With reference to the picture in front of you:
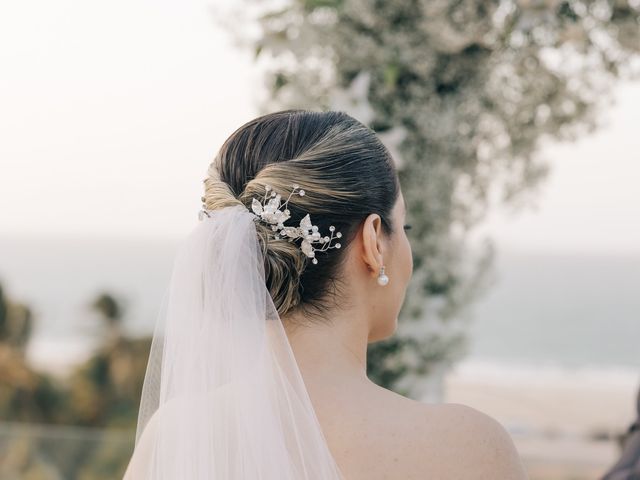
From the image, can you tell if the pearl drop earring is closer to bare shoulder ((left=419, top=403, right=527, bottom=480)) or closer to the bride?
the bride

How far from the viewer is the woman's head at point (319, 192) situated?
1.47 metres

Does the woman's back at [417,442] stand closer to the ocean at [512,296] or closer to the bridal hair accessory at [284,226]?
the bridal hair accessory at [284,226]

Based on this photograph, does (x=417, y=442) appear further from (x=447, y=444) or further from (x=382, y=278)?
(x=382, y=278)

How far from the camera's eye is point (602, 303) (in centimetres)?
3984

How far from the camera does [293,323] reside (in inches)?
59.8

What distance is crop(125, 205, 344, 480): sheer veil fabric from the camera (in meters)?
1.46

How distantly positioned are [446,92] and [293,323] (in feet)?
4.92

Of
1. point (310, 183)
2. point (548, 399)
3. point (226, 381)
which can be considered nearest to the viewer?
point (310, 183)

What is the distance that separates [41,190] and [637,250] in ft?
121

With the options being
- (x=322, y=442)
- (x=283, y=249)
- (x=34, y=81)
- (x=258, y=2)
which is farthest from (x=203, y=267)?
(x=34, y=81)

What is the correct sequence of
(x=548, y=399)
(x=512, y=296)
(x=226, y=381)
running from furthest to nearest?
1. (x=512, y=296)
2. (x=548, y=399)
3. (x=226, y=381)

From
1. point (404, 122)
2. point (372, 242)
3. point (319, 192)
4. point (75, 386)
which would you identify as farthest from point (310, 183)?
point (75, 386)

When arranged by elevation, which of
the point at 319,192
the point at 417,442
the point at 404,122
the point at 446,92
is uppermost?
the point at 446,92

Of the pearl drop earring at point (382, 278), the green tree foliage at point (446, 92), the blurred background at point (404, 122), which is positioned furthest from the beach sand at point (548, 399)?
the pearl drop earring at point (382, 278)
